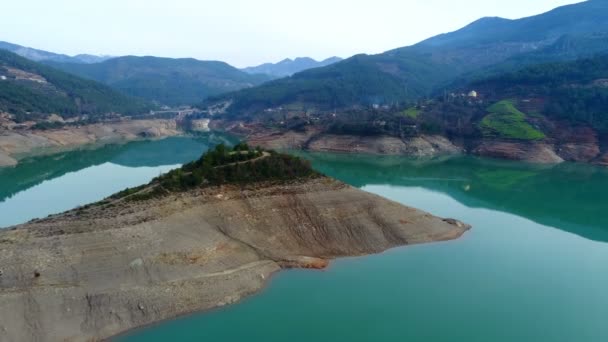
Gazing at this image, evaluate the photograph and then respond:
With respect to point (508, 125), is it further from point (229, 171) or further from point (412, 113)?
point (229, 171)

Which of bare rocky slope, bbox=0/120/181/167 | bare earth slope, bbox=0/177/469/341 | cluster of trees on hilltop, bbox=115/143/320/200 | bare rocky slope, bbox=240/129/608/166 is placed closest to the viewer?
bare earth slope, bbox=0/177/469/341

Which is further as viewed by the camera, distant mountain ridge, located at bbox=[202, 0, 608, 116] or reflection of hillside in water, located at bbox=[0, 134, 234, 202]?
distant mountain ridge, located at bbox=[202, 0, 608, 116]

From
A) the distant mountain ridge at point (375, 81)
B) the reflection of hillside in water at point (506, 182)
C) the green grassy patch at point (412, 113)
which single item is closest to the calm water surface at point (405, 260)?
the reflection of hillside in water at point (506, 182)

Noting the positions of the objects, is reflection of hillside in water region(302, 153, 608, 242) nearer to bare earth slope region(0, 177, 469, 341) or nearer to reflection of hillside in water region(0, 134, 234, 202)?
bare earth slope region(0, 177, 469, 341)

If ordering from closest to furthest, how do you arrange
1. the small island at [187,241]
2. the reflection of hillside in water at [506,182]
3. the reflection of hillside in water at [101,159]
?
1. the small island at [187,241]
2. the reflection of hillside in water at [506,182]
3. the reflection of hillside in water at [101,159]

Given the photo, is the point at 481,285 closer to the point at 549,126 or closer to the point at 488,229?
the point at 488,229

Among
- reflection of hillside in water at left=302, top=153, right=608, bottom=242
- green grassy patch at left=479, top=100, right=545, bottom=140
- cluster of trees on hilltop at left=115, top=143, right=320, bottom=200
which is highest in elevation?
cluster of trees on hilltop at left=115, top=143, right=320, bottom=200

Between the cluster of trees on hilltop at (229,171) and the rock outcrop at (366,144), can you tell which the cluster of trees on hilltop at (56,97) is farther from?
the cluster of trees on hilltop at (229,171)

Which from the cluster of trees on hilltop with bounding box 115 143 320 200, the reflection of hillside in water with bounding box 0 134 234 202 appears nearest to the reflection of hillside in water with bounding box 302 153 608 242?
the cluster of trees on hilltop with bounding box 115 143 320 200
